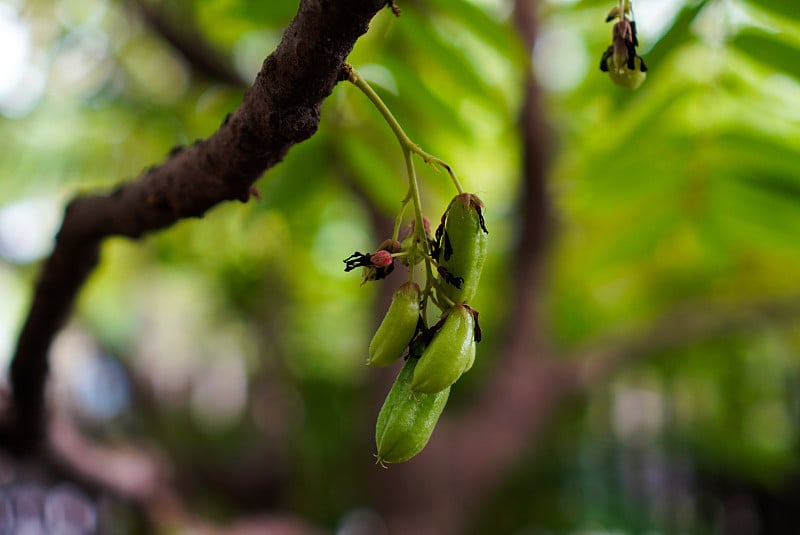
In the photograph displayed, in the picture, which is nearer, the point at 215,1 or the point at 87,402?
the point at 215,1

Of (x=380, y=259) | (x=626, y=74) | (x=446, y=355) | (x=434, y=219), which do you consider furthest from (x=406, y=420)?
(x=434, y=219)

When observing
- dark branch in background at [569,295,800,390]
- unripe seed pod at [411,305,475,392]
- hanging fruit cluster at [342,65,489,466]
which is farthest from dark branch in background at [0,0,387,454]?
dark branch in background at [569,295,800,390]

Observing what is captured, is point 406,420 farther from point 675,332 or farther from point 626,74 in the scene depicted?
point 675,332

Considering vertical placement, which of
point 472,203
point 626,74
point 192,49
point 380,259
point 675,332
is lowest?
point 380,259

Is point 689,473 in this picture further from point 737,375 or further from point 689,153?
point 689,153

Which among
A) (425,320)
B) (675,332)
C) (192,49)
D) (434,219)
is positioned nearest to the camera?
(425,320)

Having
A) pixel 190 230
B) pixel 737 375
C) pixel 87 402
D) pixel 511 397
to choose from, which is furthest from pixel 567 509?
pixel 87 402

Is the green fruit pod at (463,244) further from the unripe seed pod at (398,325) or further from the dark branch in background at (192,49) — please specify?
the dark branch in background at (192,49)
